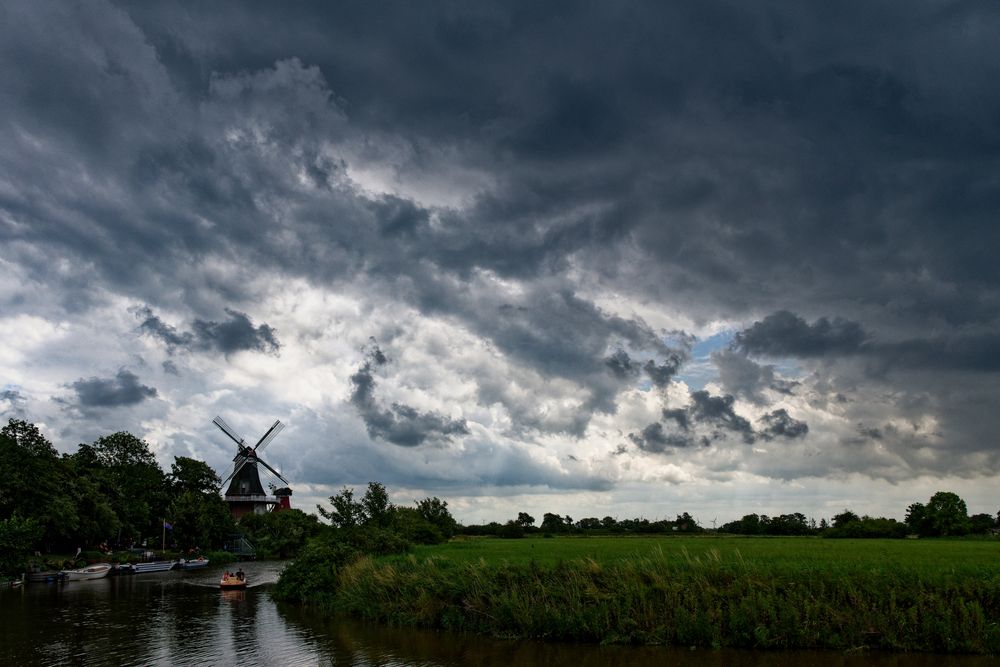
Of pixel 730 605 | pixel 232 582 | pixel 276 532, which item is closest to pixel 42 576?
pixel 232 582

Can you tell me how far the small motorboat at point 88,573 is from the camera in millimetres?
Answer: 72625

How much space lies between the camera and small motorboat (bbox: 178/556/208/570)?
9736 centimetres

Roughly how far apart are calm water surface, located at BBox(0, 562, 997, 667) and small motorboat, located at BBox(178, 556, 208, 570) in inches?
1849

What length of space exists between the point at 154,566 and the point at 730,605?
3416 inches

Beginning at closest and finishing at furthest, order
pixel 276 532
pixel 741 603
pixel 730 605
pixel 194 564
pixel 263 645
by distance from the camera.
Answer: pixel 741 603, pixel 730 605, pixel 263 645, pixel 194 564, pixel 276 532

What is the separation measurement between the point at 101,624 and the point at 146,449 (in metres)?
89.8

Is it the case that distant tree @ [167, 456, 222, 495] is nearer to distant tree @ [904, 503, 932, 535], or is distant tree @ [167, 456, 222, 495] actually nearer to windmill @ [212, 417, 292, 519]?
windmill @ [212, 417, 292, 519]

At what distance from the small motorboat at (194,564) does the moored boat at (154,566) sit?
212 centimetres

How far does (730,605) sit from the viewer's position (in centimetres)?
2805

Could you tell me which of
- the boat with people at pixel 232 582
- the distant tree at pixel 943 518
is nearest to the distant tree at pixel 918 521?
the distant tree at pixel 943 518

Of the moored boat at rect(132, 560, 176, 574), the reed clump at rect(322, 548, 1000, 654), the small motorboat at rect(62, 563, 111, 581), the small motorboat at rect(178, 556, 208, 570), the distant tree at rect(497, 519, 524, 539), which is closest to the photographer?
the reed clump at rect(322, 548, 1000, 654)

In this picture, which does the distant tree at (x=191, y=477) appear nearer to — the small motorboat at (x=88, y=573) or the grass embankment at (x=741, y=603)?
the small motorboat at (x=88, y=573)

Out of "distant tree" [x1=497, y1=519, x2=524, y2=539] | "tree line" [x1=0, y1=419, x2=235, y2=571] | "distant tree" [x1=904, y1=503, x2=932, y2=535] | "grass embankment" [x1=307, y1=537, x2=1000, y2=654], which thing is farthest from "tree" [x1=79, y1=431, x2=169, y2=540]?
"distant tree" [x1=904, y1=503, x2=932, y2=535]

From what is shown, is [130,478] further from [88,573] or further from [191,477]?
[88,573]
